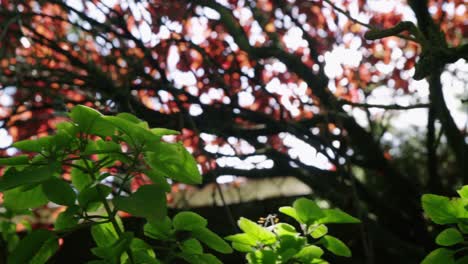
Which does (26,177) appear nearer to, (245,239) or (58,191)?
(58,191)

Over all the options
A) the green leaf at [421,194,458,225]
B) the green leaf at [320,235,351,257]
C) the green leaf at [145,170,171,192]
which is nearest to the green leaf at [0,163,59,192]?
the green leaf at [145,170,171,192]

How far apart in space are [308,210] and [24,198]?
661 mm

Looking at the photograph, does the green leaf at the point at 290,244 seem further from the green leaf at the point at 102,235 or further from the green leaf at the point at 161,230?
the green leaf at the point at 102,235

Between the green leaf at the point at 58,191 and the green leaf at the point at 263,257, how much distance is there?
43cm

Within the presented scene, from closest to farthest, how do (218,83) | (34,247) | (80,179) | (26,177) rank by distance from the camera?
(26,177), (34,247), (80,179), (218,83)

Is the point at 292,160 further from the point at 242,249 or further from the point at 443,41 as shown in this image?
the point at 242,249

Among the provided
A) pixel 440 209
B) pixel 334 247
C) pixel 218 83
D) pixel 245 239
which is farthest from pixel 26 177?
pixel 218 83

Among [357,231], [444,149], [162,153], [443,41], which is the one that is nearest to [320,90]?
[357,231]

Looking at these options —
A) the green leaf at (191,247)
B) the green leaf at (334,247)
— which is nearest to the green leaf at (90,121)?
the green leaf at (191,247)

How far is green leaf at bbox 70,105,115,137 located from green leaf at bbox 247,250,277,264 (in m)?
0.44

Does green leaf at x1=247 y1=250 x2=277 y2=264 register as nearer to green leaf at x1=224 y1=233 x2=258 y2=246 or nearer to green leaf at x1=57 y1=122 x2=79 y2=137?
green leaf at x1=224 y1=233 x2=258 y2=246

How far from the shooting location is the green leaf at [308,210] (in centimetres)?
115

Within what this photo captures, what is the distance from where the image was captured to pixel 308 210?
1.16 m

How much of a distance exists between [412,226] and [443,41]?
2.46 metres
